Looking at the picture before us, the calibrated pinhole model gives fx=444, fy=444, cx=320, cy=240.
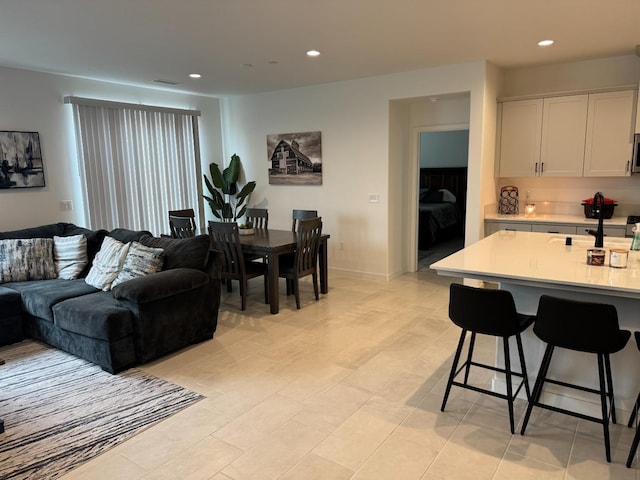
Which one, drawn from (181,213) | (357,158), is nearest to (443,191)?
(357,158)

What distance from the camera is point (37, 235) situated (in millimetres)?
4715

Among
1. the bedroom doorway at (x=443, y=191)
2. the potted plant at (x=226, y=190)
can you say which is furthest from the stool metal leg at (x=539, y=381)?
the bedroom doorway at (x=443, y=191)

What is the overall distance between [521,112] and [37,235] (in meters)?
5.61

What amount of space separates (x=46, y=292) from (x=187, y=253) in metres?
1.28

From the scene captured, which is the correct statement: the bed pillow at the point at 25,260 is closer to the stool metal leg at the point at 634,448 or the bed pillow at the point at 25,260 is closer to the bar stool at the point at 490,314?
the bar stool at the point at 490,314

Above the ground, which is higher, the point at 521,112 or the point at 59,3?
the point at 59,3

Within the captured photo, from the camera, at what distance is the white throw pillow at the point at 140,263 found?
12.8ft

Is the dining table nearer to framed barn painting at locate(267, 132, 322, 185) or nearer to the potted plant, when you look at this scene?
framed barn painting at locate(267, 132, 322, 185)

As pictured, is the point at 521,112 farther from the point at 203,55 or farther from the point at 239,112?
the point at 239,112

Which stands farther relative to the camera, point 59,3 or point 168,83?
point 168,83

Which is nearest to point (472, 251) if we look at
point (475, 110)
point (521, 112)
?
point (475, 110)

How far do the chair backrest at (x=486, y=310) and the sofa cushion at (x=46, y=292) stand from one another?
3214 mm

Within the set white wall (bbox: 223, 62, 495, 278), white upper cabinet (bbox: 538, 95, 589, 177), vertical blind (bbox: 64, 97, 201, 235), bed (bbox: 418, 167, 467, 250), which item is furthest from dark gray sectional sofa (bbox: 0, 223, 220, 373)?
bed (bbox: 418, 167, 467, 250)

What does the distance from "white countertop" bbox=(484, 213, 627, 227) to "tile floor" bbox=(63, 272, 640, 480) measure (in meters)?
1.77
